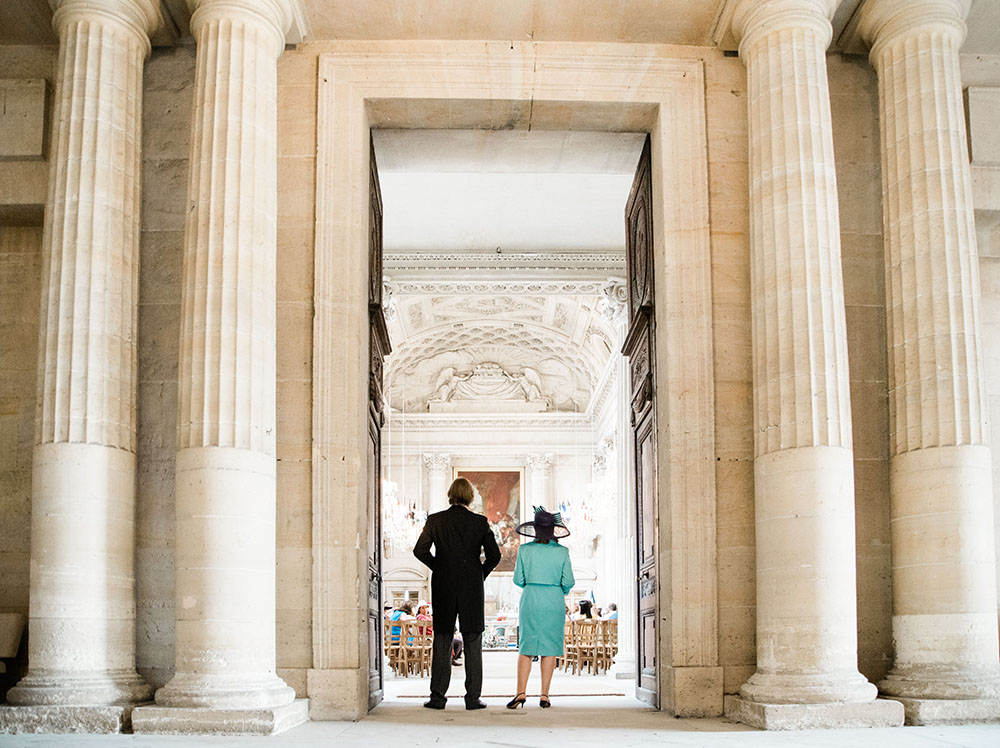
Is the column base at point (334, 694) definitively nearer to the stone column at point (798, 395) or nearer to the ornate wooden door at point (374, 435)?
the ornate wooden door at point (374, 435)

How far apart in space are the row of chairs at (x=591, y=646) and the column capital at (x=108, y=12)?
11539 millimetres

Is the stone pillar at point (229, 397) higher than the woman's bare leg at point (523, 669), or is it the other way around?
the stone pillar at point (229, 397)

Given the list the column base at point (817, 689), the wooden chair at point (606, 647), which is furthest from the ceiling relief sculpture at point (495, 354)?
the column base at point (817, 689)

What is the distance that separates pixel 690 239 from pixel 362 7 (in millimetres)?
2800

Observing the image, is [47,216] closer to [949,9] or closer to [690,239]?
[690,239]

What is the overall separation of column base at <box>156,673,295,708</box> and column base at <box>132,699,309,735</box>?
0.06m

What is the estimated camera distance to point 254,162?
25.5 ft

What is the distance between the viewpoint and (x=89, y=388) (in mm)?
7488

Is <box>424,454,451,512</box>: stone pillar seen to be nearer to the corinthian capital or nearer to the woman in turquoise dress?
the woman in turquoise dress

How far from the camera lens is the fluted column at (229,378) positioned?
7055 millimetres

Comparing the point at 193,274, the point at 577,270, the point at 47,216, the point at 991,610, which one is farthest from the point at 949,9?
the point at 577,270

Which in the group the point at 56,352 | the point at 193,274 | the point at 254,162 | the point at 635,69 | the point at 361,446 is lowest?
the point at 361,446

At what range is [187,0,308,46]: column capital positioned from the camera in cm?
790

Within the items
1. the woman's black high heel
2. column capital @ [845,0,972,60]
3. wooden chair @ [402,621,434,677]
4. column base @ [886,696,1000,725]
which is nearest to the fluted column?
the woman's black high heel
